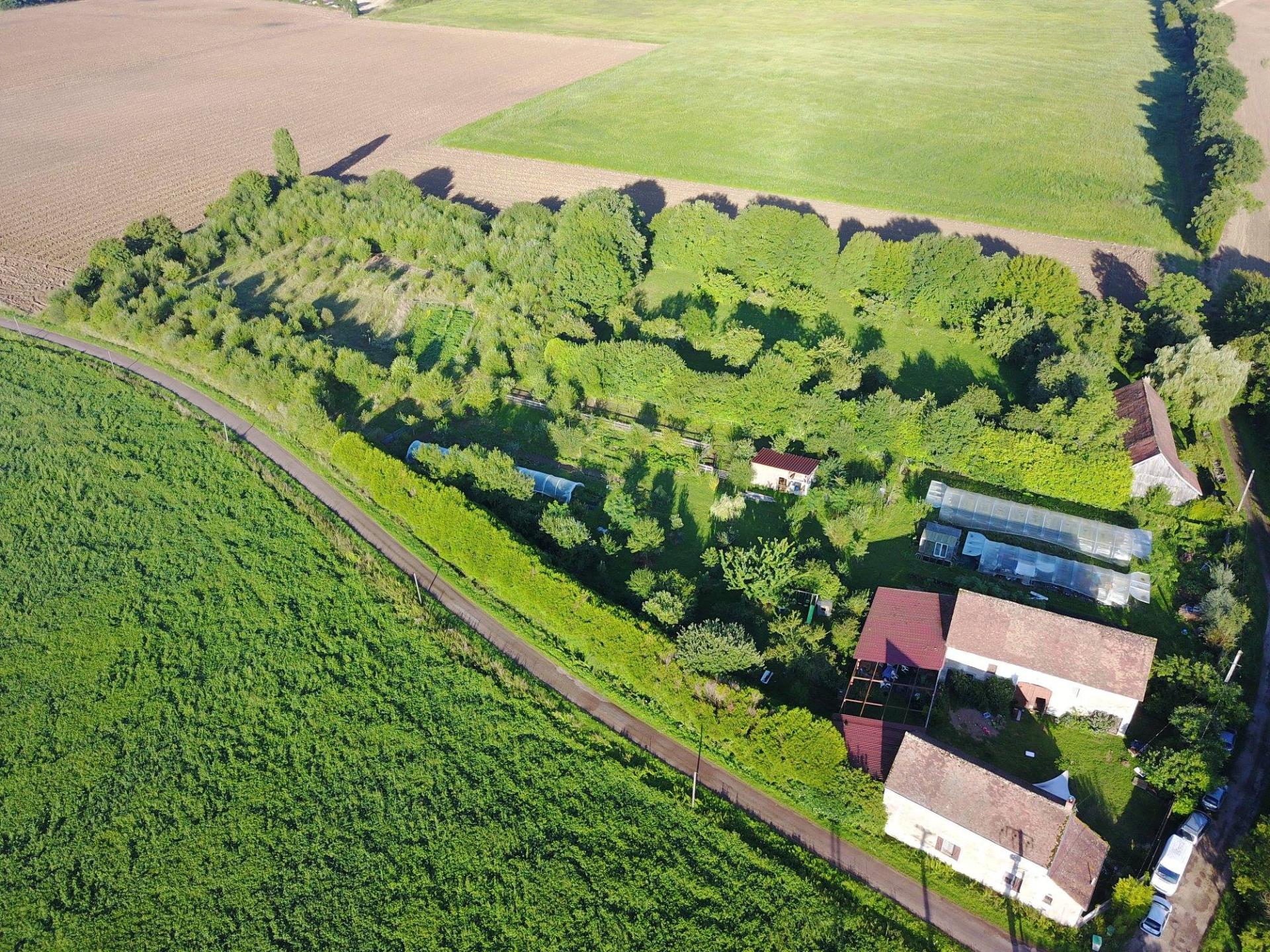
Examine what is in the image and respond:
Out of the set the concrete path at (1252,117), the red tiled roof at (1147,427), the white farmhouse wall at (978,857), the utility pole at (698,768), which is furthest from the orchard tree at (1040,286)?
the utility pole at (698,768)

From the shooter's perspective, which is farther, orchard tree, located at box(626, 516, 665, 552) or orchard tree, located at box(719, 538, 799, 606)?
orchard tree, located at box(626, 516, 665, 552)

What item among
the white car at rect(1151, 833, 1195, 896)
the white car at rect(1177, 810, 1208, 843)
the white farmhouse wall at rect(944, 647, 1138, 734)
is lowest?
the white car at rect(1151, 833, 1195, 896)

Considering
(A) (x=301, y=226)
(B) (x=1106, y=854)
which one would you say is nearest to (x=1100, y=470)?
(B) (x=1106, y=854)

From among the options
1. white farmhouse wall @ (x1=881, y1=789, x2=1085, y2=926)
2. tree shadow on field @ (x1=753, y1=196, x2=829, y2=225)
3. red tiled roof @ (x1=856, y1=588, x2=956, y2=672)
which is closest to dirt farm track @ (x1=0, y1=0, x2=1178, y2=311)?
tree shadow on field @ (x1=753, y1=196, x2=829, y2=225)

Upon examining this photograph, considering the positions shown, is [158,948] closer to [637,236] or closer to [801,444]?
[801,444]

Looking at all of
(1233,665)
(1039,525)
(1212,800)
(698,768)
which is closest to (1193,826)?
(1212,800)

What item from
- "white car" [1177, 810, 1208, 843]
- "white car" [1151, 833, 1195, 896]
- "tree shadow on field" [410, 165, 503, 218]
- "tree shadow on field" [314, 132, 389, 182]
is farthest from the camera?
"tree shadow on field" [314, 132, 389, 182]

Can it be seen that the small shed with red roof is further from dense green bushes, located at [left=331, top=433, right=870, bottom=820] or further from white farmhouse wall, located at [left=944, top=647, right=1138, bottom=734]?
dense green bushes, located at [left=331, top=433, right=870, bottom=820]
